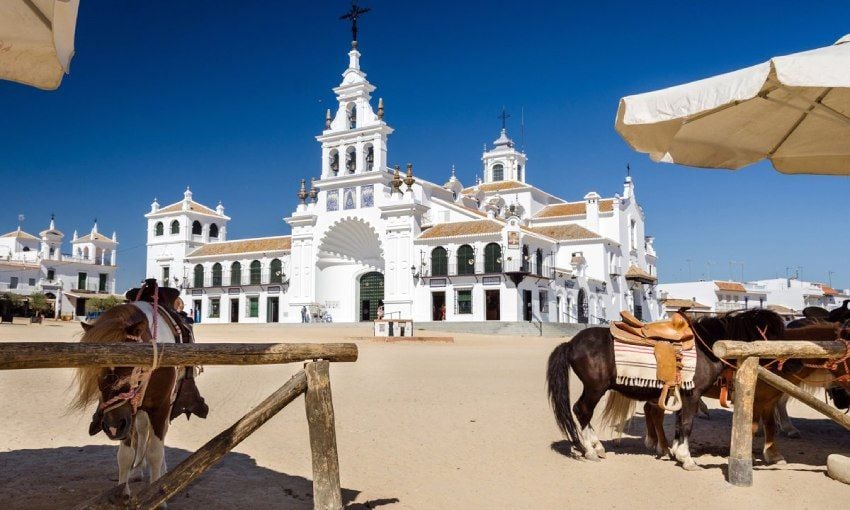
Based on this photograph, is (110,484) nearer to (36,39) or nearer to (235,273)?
(36,39)

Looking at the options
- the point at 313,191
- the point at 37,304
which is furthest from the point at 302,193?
the point at 37,304

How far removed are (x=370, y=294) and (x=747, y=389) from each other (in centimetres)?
3824

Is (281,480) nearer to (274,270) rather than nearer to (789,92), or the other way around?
(789,92)

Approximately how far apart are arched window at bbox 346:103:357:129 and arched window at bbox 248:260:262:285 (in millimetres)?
12183

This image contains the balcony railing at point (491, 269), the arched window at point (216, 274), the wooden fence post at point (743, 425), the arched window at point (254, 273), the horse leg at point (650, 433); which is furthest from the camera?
the arched window at point (216, 274)

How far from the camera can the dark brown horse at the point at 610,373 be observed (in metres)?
6.14

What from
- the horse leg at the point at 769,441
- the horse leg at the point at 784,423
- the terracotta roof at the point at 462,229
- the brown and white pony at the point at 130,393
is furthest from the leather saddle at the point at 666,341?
the terracotta roof at the point at 462,229

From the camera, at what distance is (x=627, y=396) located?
20.7ft

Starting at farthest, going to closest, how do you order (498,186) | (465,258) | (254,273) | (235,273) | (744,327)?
(498,186) < (235,273) < (254,273) < (465,258) < (744,327)

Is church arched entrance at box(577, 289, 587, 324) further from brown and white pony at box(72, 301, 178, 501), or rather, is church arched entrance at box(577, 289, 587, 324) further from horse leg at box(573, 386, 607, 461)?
brown and white pony at box(72, 301, 178, 501)

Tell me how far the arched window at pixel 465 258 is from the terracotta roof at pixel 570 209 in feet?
47.3

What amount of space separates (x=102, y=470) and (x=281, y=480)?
5.38 feet

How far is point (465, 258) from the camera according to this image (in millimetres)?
38344

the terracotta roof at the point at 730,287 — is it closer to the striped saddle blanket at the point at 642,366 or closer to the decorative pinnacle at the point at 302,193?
the decorative pinnacle at the point at 302,193
